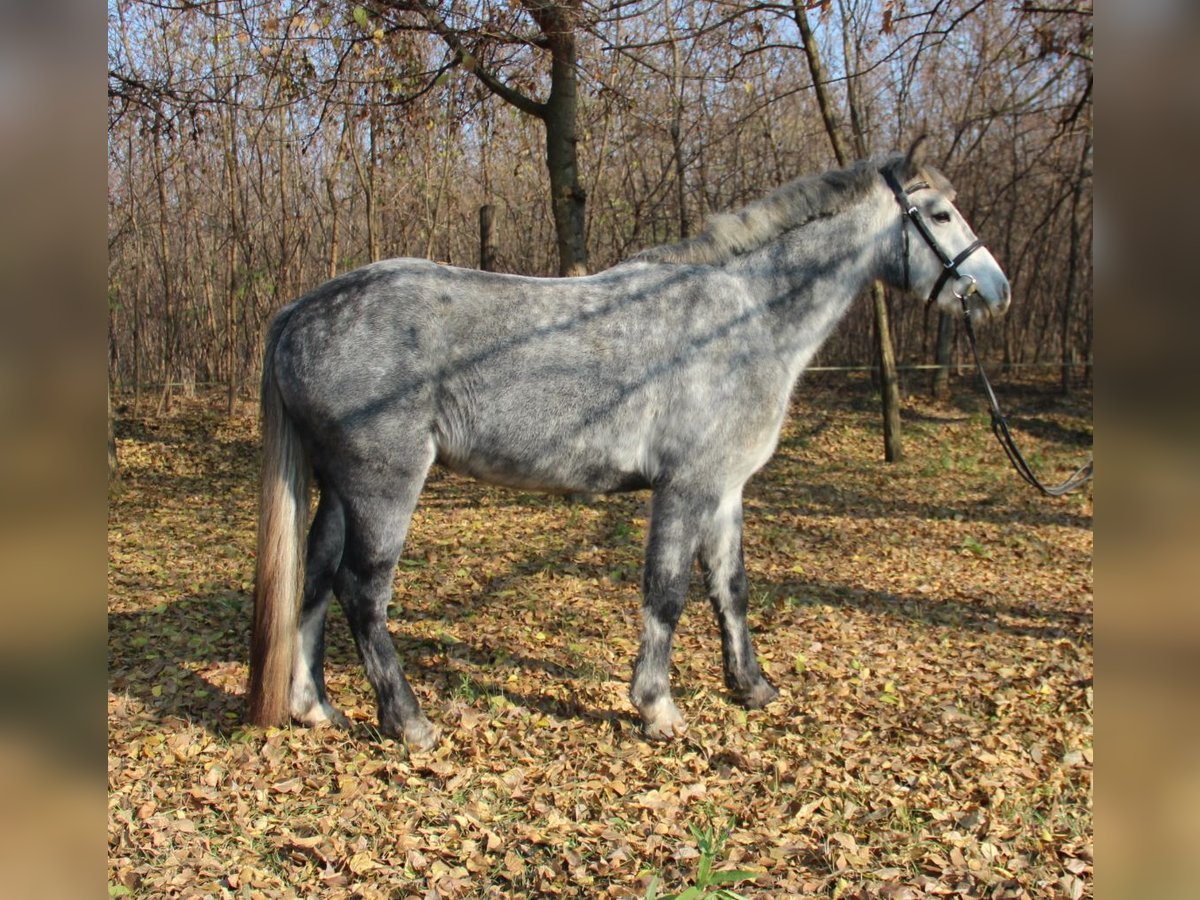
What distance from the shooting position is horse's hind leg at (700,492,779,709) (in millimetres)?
4391

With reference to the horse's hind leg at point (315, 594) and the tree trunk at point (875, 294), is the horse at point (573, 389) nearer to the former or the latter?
the horse's hind leg at point (315, 594)

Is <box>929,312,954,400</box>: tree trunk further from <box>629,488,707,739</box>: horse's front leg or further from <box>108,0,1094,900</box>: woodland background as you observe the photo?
<box>629,488,707,739</box>: horse's front leg

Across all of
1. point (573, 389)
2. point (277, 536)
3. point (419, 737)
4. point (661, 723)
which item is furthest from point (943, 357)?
point (277, 536)

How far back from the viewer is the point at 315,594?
13.2 ft

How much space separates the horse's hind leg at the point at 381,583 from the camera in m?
3.75

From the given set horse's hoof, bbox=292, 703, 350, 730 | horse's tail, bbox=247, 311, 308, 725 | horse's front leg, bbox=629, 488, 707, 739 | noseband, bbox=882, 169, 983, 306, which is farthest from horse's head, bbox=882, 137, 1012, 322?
horse's hoof, bbox=292, 703, 350, 730

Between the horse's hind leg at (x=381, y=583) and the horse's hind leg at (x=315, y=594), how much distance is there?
156 millimetres

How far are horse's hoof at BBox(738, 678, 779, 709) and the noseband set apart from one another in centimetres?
203

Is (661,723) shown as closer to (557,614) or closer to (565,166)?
(557,614)

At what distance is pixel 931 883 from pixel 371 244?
10.9 meters

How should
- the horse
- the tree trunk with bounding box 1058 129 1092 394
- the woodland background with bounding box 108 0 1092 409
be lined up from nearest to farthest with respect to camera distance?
the horse, the woodland background with bounding box 108 0 1092 409, the tree trunk with bounding box 1058 129 1092 394

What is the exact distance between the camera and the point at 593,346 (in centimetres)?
392

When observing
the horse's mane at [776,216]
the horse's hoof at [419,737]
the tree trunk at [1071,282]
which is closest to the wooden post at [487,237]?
the horse's mane at [776,216]
